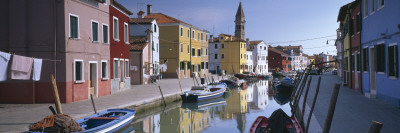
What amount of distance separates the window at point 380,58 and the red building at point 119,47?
14.8 meters

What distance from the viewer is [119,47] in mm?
21016

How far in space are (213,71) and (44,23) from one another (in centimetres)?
4598

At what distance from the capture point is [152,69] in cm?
3108

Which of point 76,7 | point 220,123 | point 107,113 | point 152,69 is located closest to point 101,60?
point 76,7

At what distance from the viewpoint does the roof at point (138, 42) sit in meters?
28.0

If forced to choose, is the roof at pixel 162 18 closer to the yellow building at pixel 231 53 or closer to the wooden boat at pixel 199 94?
the wooden boat at pixel 199 94

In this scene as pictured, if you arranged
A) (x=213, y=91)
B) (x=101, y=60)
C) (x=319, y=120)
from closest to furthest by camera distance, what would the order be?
1. (x=319, y=120)
2. (x=101, y=60)
3. (x=213, y=91)

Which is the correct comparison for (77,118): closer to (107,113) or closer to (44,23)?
(107,113)

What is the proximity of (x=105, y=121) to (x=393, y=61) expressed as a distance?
1096 cm

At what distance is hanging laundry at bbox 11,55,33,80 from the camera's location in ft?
34.8

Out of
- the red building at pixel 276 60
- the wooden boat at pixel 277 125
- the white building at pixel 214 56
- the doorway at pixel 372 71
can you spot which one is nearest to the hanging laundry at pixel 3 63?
the wooden boat at pixel 277 125

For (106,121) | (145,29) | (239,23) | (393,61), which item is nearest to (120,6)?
(145,29)

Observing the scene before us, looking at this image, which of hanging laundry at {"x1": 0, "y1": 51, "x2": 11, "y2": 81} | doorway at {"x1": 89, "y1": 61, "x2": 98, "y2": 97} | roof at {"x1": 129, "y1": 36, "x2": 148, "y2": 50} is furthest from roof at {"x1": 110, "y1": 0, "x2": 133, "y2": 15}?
hanging laundry at {"x1": 0, "y1": 51, "x2": 11, "y2": 81}

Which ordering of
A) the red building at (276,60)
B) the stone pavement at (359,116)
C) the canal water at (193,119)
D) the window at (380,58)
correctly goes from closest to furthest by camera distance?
the stone pavement at (359,116) → the window at (380,58) → the canal water at (193,119) → the red building at (276,60)
